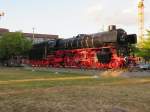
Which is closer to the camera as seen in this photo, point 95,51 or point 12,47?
point 95,51

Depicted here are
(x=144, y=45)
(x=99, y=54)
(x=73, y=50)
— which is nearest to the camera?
(x=99, y=54)

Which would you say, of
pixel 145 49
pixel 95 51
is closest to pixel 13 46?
pixel 145 49

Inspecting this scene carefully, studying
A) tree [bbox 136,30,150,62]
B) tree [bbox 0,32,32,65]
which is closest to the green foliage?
tree [bbox 0,32,32,65]

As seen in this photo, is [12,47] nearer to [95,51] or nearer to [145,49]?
[145,49]

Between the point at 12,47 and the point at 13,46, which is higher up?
the point at 13,46

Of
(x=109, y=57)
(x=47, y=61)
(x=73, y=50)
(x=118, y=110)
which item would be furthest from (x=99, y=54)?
(x=118, y=110)

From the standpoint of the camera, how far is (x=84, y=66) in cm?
4531

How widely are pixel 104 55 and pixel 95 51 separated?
2.50 m

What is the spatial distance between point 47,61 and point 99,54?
1584 centimetres

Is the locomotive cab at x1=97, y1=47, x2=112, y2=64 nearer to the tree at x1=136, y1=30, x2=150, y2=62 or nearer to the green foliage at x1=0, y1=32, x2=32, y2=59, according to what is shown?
the tree at x1=136, y1=30, x2=150, y2=62

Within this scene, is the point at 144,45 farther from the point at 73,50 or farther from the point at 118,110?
the point at 118,110

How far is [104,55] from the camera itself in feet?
135

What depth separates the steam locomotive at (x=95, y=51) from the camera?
40.4 meters

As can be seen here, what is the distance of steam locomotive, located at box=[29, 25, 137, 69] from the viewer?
4041cm
